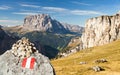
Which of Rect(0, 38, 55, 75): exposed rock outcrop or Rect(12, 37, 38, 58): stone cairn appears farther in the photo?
Rect(12, 37, 38, 58): stone cairn

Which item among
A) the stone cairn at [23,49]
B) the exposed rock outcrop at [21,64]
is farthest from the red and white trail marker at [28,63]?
the stone cairn at [23,49]

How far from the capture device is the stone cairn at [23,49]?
16481mm

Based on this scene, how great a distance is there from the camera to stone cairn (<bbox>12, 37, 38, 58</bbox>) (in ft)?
54.1

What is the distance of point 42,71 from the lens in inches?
634

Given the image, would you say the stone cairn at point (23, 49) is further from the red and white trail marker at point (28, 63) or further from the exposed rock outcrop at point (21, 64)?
the red and white trail marker at point (28, 63)

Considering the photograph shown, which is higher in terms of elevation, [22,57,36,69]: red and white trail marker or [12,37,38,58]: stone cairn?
[12,37,38,58]: stone cairn

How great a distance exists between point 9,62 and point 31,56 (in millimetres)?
1334

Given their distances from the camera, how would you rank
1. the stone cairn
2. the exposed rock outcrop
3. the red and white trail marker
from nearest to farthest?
the exposed rock outcrop < the red and white trail marker < the stone cairn

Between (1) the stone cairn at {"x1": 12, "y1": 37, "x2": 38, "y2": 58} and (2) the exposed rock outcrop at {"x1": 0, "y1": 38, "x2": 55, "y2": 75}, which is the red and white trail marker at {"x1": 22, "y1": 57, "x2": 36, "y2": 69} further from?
(1) the stone cairn at {"x1": 12, "y1": 37, "x2": 38, "y2": 58}

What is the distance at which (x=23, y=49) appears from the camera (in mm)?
16703

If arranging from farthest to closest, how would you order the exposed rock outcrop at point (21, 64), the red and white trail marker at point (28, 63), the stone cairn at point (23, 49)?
1. the stone cairn at point (23, 49)
2. the red and white trail marker at point (28, 63)
3. the exposed rock outcrop at point (21, 64)

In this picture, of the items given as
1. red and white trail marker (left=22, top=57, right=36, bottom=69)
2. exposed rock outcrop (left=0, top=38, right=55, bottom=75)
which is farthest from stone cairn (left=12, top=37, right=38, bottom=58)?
red and white trail marker (left=22, top=57, right=36, bottom=69)

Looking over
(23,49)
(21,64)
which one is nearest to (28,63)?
(21,64)

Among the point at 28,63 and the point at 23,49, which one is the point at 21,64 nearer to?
the point at 28,63
